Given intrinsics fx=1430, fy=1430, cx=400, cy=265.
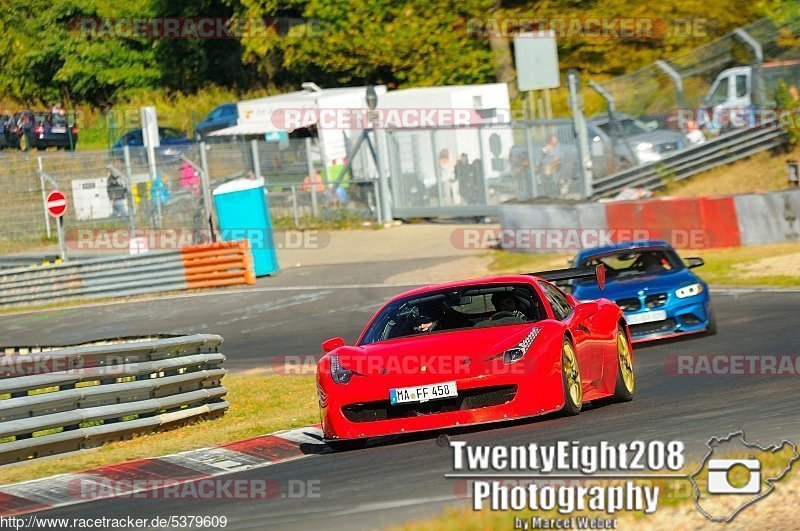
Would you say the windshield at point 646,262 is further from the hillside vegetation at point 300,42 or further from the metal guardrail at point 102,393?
the hillside vegetation at point 300,42

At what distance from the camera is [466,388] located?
9.63 meters

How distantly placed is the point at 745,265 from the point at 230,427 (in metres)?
12.3

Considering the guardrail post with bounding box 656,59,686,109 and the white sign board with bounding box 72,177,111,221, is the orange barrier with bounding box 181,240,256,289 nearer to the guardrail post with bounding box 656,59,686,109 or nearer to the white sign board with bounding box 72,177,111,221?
the white sign board with bounding box 72,177,111,221

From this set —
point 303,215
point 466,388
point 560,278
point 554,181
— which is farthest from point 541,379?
point 303,215

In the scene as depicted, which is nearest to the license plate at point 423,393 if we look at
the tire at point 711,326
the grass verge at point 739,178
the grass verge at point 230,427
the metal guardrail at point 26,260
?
the grass verge at point 230,427

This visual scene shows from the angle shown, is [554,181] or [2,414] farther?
[554,181]

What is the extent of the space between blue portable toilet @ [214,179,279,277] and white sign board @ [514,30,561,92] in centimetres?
636

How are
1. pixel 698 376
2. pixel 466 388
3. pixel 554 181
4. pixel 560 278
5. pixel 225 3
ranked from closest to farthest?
pixel 466 388, pixel 560 278, pixel 698 376, pixel 554 181, pixel 225 3

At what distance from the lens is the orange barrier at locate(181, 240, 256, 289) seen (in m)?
29.1

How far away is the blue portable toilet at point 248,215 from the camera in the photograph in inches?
1182

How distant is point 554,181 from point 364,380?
2160 centimetres

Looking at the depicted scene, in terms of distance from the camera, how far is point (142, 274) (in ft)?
96.4

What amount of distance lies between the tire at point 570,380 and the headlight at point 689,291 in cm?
578

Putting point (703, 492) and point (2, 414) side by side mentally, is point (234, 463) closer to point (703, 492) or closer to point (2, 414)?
point (2, 414)
